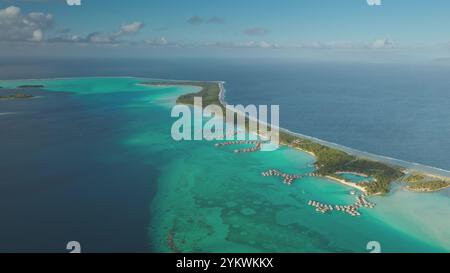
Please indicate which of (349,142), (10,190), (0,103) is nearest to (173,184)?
(10,190)

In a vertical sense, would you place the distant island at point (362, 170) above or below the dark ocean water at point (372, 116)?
below

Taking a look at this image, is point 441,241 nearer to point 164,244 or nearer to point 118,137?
point 164,244

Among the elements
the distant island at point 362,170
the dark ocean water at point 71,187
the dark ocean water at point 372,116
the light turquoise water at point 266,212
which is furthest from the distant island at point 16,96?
the distant island at point 362,170

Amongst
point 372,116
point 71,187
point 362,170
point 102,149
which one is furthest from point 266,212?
point 372,116

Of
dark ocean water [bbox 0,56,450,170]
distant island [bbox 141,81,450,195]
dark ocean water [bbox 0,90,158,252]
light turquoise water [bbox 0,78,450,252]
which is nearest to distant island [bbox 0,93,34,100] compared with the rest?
dark ocean water [bbox 0,90,158,252]

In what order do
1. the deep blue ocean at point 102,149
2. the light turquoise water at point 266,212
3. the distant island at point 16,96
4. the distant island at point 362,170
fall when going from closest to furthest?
the light turquoise water at point 266,212, the deep blue ocean at point 102,149, the distant island at point 362,170, the distant island at point 16,96

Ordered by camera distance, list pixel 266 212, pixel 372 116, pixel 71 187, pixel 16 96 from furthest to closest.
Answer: pixel 16 96
pixel 372 116
pixel 71 187
pixel 266 212

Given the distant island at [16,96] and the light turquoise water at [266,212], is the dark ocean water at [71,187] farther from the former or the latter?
the distant island at [16,96]

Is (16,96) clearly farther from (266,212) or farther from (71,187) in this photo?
(266,212)
